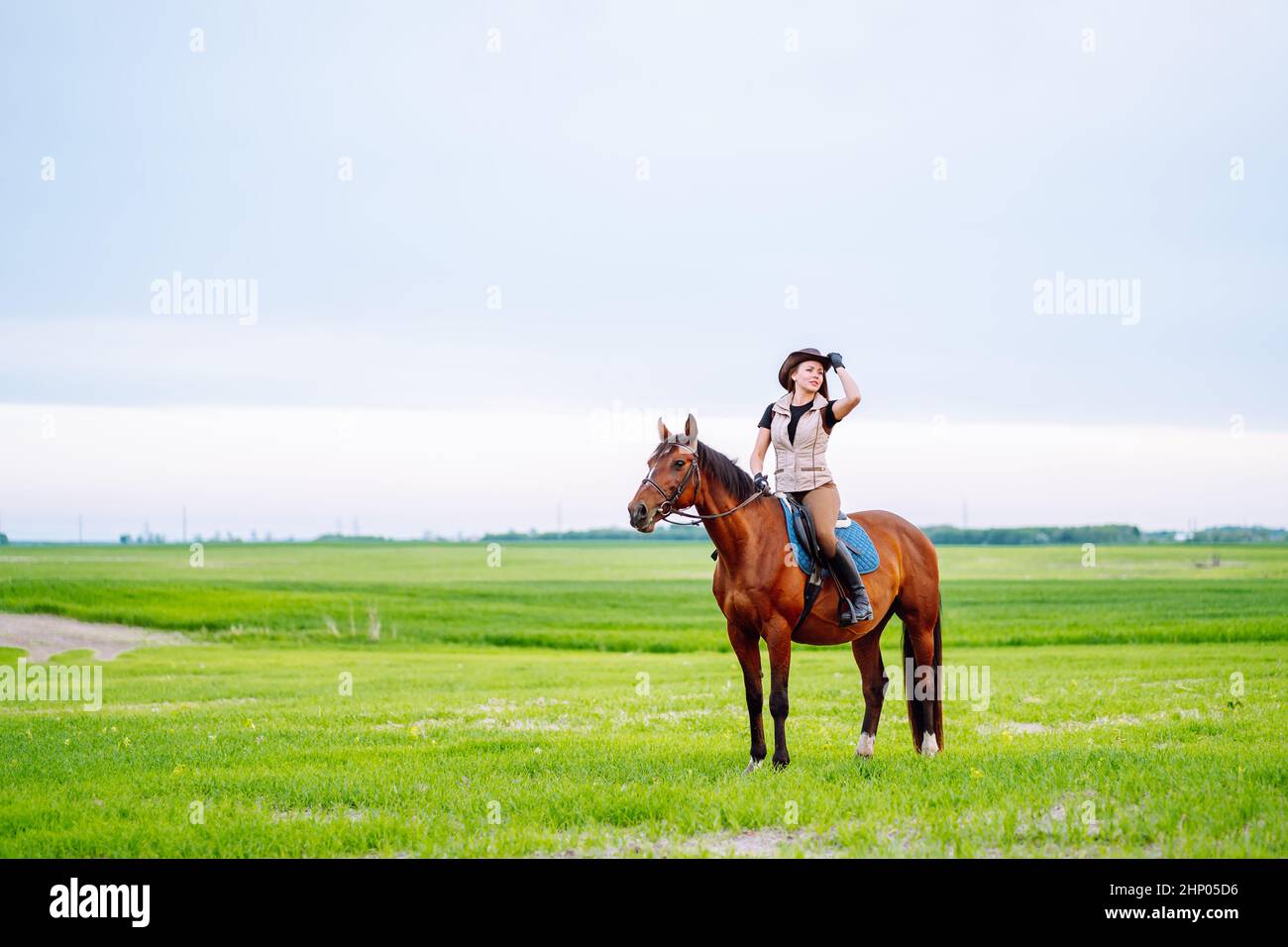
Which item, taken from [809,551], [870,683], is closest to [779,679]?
[809,551]

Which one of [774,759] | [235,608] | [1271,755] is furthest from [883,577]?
[235,608]

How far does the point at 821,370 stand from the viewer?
1056 cm

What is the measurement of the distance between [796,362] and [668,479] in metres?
1.94

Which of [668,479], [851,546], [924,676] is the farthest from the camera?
[924,676]

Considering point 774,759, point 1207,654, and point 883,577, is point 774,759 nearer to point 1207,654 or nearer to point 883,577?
point 883,577

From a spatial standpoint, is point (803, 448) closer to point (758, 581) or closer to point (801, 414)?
point (801, 414)

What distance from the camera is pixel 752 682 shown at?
1057 cm

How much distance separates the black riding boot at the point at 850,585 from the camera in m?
10.6

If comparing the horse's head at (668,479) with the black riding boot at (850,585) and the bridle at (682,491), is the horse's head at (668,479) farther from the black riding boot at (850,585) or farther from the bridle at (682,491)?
the black riding boot at (850,585)

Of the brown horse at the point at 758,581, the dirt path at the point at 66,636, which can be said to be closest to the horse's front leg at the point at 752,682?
the brown horse at the point at 758,581

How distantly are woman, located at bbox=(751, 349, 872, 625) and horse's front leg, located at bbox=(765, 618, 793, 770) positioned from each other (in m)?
0.77
